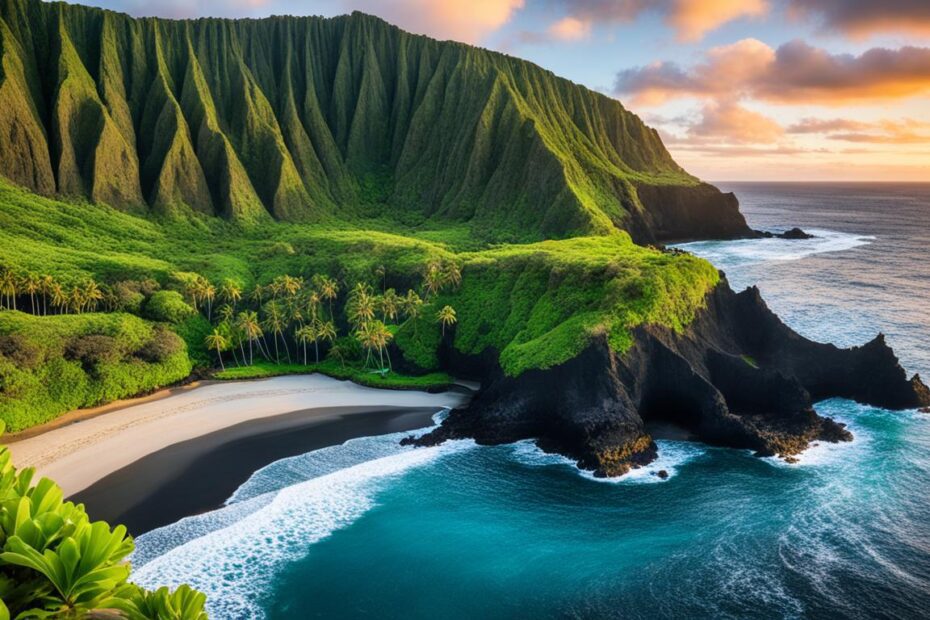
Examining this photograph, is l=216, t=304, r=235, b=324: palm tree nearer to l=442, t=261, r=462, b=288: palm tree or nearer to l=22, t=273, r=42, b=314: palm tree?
l=22, t=273, r=42, b=314: palm tree

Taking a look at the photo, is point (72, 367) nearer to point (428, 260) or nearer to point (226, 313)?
point (226, 313)

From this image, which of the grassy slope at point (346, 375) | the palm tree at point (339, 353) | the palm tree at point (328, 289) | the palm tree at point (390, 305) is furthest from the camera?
the palm tree at point (328, 289)

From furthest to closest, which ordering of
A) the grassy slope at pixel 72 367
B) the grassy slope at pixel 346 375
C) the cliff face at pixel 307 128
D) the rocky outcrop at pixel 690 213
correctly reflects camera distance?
1. the rocky outcrop at pixel 690 213
2. the cliff face at pixel 307 128
3. the grassy slope at pixel 346 375
4. the grassy slope at pixel 72 367

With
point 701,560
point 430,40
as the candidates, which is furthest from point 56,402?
point 430,40

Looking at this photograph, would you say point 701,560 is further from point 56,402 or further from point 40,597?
point 56,402

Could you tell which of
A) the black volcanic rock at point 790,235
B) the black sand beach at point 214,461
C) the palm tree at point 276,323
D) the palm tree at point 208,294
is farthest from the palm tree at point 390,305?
the black volcanic rock at point 790,235

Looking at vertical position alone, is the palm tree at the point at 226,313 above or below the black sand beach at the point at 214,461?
above

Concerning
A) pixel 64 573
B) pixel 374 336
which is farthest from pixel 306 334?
pixel 64 573

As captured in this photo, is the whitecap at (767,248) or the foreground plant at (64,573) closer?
the foreground plant at (64,573)

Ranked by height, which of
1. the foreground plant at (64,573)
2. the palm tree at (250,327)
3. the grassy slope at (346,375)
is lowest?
the grassy slope at (346,375)

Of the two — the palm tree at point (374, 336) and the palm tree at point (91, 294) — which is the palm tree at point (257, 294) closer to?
the palm tree at point (91, 294)
